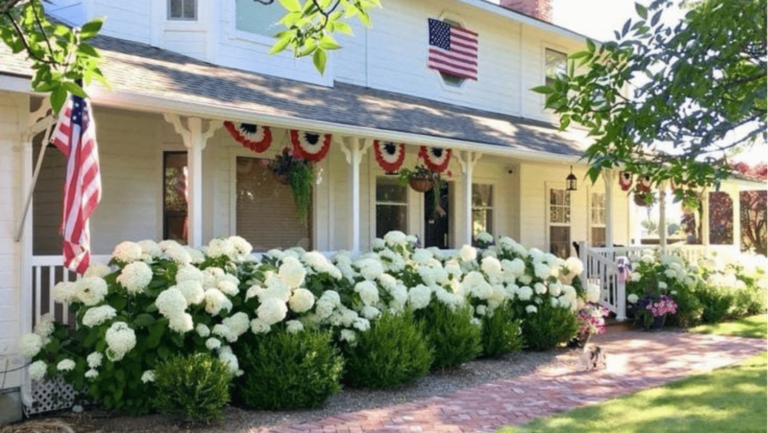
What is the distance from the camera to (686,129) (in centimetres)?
433

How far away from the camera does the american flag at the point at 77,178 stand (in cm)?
640

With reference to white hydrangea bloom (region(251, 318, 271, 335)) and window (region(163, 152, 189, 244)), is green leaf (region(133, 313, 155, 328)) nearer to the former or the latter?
white hydrangea bloom (region(251, 318, 271, 335))

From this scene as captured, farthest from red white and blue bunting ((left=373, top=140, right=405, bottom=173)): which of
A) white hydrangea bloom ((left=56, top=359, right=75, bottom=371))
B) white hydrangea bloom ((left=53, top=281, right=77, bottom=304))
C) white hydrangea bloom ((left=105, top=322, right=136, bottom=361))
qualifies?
white hydrangea bloom ((left=56, top=359, right=75, bottom=371))

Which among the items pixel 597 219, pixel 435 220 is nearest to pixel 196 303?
pixel 435 220

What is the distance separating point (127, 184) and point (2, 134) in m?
2.78

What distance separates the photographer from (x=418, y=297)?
8.72 meters

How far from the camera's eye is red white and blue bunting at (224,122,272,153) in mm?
8909

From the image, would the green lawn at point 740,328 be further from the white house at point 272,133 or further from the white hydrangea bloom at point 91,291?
the white hydrangea bloom at point 91,291

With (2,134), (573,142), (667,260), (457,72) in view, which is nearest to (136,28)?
(2,134)

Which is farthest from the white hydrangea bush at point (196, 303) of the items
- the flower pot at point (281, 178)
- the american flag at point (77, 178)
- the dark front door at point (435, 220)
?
the dark front door at point (435, 220)

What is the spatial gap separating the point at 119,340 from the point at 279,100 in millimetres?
4523

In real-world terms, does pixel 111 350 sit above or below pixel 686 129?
below

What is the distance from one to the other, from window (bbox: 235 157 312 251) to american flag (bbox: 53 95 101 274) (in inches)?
154

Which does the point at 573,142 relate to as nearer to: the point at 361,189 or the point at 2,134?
the point at 361,189
